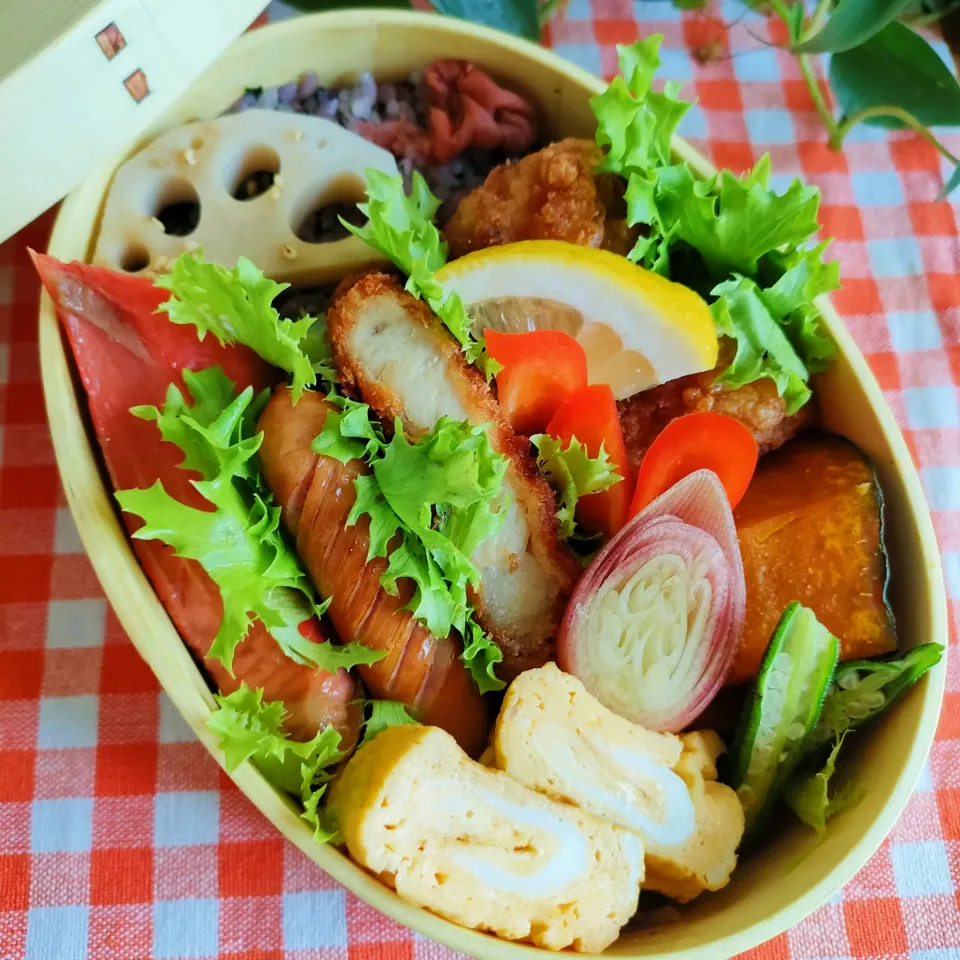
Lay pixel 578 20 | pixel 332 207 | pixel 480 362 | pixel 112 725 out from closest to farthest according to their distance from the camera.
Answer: pixel 480 362 → pixel 112 725 → pixel 332 207 → pixel 578 20

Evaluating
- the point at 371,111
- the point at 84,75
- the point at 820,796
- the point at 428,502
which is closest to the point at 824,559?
the point at 820,796

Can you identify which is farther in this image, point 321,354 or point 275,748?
point 321,354

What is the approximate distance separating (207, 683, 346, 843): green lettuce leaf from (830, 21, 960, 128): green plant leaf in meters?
1.46

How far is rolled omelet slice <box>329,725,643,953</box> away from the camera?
1.05 meters

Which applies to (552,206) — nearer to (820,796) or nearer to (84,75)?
(84,75)

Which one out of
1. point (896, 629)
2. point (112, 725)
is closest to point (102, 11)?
point (112, 725)

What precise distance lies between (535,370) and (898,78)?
38.9 inches

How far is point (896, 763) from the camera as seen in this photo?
1174 millimetres

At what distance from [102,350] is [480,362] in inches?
20.2

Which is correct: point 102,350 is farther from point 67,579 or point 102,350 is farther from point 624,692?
point 624,692

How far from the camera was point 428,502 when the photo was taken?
1.16 m

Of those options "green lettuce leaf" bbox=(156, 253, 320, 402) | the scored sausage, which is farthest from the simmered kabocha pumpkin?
"green lettuce leaf" bbox=(156, 253, 320, 402)

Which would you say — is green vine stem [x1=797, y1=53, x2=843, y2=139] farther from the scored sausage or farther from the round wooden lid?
the scored sausage

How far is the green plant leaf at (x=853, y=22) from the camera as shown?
1430mm
